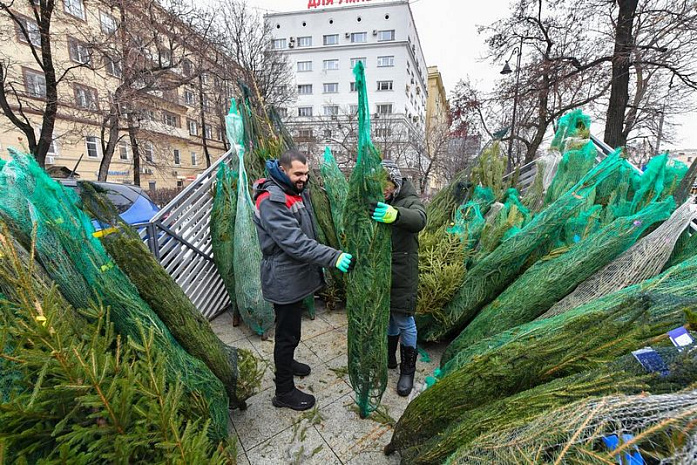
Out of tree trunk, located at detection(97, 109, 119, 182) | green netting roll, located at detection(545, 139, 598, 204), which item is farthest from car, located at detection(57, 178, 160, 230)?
tree trunk, located at detection(97, 109, 119, 182)

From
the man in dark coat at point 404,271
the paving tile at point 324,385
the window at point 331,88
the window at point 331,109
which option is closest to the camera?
the man in dark coat at point 404,271

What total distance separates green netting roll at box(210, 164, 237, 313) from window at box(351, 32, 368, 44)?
37908 mm

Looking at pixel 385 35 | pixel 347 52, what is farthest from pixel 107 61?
pixel 385 35

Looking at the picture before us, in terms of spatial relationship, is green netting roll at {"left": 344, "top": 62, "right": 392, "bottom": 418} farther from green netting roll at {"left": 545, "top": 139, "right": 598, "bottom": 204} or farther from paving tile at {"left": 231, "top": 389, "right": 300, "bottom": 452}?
green netting roll at {"left": 545, "top": 139, "right": 598, "bottom": 204}

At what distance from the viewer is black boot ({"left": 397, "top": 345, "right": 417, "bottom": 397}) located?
253cm

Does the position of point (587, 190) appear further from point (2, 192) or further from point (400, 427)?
point (2, 192)

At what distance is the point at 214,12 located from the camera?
1272cm

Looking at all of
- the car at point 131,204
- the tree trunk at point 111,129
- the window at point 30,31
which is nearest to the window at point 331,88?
the tree trunk at point 111,129

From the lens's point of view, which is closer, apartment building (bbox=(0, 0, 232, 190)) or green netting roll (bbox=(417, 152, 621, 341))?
green netting roll (bbox=(417, 152, 621, 341))

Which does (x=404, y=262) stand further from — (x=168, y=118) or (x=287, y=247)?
(x=168, y=118)

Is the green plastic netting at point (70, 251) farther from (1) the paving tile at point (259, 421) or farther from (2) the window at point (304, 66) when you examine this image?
(2) the window at point (304, 66)

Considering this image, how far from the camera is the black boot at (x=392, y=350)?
2666 millimetres

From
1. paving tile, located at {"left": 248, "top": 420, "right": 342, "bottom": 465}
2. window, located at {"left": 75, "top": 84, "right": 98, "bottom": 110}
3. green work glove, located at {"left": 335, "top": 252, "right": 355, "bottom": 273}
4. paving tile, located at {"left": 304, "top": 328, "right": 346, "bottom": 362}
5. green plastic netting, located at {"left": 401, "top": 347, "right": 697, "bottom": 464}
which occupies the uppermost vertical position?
window, located at {"left": 75, "top": 84, "right": 98, "bottom": 110}

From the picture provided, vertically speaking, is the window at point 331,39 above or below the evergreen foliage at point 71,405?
above
